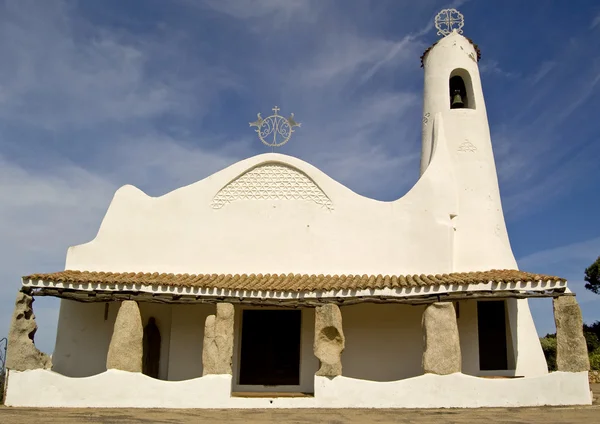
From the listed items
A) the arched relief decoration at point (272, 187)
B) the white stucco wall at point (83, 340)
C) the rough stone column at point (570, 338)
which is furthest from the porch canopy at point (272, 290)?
the arched relief decoration at point (272, 187)

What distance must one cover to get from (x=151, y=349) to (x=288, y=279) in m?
3.98

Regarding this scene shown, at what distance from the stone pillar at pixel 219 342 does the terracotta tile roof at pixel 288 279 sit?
58 cm

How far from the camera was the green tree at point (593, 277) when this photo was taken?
2703cm

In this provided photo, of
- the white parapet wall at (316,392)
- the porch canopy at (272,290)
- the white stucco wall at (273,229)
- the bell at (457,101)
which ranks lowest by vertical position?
the white parapet wall at (316,392)

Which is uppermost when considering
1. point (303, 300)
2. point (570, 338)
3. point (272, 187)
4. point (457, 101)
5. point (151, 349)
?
point (457, 101)

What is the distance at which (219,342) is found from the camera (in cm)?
1152

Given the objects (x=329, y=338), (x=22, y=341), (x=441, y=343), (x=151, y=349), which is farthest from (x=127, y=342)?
(x=441, y=343)

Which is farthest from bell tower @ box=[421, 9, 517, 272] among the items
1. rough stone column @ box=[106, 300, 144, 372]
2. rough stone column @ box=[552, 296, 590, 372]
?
rough stone column @ box=[106, 300, 144, 372]

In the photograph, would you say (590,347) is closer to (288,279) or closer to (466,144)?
(466,144)

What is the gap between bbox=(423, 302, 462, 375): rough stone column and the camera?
434 inches

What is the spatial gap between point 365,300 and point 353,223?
256cm

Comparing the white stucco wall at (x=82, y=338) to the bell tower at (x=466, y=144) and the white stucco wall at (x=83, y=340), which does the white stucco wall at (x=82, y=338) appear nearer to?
the white stucco wall at (x=83, y=340)

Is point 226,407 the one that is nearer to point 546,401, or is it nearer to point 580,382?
point 546,401

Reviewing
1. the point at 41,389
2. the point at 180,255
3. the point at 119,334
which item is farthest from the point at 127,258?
the point at 41,389
